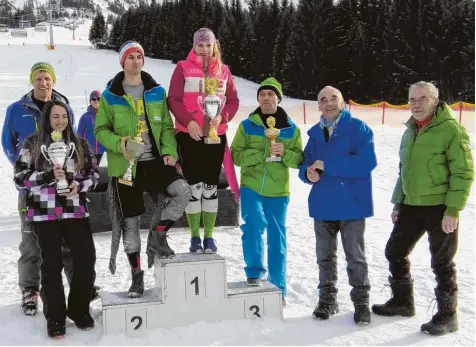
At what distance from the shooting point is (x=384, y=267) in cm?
555

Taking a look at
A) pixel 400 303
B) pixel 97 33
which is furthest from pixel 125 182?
pixel 97 33

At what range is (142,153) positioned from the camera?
3.88 m

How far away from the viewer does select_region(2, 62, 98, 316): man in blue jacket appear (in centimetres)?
423

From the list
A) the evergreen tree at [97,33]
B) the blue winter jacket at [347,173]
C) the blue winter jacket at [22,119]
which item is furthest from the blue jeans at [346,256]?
the evergreen tree at [97,33]

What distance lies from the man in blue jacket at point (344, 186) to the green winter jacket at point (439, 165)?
0.30 meters

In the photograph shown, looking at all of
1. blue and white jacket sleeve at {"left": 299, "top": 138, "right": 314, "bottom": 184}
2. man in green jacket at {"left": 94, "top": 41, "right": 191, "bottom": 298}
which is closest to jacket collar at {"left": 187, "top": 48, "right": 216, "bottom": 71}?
man in green jacket at {"left": 94, "top": 41, "right": 191, "bottom": 298}

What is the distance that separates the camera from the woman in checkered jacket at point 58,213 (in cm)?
379

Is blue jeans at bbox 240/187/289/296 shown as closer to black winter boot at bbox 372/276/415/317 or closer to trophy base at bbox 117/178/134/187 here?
black winter boot at bbox 372/276/415/317

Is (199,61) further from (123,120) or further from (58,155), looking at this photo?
(58,155)

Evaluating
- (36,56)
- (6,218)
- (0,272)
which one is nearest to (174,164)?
(0,272)

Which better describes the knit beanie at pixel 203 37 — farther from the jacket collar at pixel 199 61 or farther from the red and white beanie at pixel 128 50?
the red and white beanie at pixel 128 50

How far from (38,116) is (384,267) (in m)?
3.64

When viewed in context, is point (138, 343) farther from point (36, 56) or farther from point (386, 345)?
point (36, 56)

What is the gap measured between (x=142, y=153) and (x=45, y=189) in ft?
2.37
